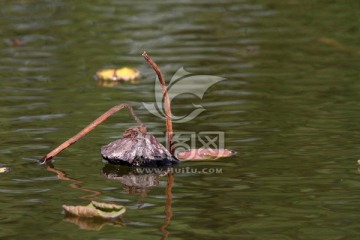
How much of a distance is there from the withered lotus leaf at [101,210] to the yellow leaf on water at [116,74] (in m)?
2.98

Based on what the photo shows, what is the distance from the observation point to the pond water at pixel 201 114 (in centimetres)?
384

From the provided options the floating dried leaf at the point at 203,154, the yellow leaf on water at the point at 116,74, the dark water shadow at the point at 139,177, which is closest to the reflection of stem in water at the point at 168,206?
the dark water shadow at the point at 139,177

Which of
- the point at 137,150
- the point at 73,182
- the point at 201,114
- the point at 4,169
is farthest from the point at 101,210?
the point at 201,114

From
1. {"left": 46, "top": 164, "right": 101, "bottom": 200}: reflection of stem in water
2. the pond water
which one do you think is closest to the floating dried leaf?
the pond water

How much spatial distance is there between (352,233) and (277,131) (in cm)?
162

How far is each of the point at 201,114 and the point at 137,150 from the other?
46.9 inches

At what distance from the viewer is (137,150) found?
14.9ft

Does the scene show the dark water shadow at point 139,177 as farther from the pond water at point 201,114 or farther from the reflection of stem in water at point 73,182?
the reflection of stem in water at point 73,182

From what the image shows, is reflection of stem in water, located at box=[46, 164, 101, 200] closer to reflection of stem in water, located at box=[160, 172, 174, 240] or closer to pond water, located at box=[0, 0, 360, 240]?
pond water, located at box=[0, 0, 360, 240]

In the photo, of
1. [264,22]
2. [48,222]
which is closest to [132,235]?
[48,222]

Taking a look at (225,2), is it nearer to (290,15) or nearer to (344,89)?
(290,15)

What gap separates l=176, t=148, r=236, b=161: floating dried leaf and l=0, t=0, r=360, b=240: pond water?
0.09m

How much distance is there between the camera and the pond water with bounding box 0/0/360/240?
3.84 m

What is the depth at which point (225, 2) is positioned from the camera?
372 inches
